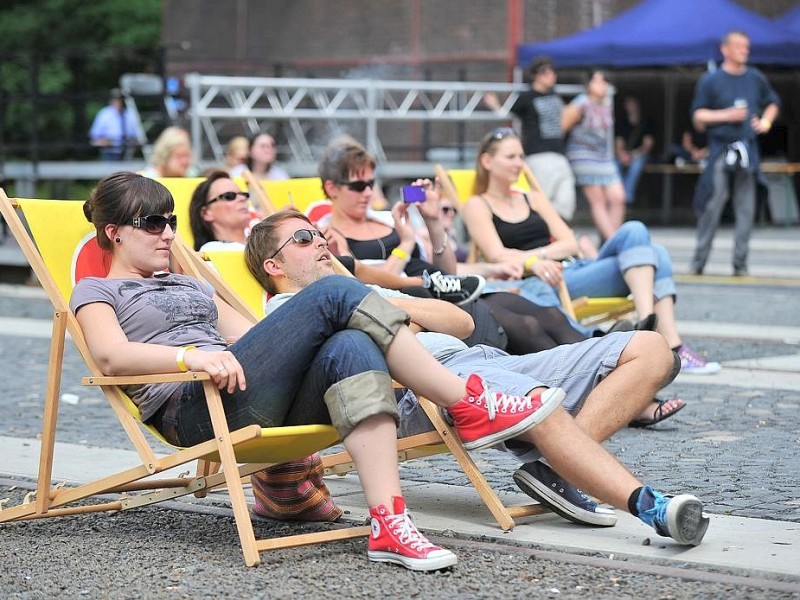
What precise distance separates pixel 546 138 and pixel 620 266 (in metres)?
5.60

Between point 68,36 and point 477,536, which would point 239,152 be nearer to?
point 477,536

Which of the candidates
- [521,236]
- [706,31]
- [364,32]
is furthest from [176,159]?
[364,32]

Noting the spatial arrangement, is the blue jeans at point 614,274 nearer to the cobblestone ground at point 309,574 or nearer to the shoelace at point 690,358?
the shoelace at point 690,358

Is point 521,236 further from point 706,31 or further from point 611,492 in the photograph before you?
point 706,31

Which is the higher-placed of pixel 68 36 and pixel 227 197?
pixel 68 36

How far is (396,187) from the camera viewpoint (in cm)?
1872

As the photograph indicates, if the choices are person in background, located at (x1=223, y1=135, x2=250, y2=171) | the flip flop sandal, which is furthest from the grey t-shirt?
person in background, located at (x1=223, y1=135, x2=250, y2=171)

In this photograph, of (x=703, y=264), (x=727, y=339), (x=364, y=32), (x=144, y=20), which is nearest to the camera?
(x=727, y=339)

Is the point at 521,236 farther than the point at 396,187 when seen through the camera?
No

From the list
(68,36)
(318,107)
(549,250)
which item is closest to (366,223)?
(549,250)

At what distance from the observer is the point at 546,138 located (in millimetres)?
13109

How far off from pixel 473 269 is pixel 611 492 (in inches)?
134

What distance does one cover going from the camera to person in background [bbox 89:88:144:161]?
1606 centimetres

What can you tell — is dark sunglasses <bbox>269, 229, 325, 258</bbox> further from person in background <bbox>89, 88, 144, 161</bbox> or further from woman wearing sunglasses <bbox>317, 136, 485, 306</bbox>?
person in background <bbox>89, 88, 144, 161</bbox>
